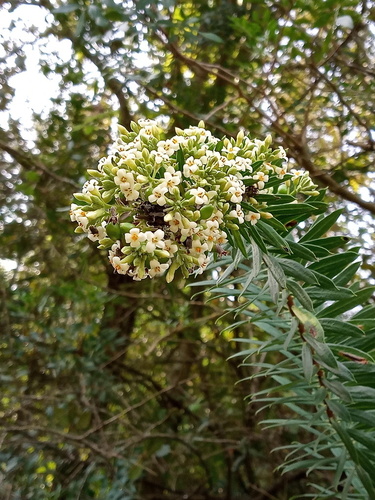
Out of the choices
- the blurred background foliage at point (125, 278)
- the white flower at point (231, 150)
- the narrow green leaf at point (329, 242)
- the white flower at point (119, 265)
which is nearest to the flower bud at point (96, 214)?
the white flower at point (119, 265)

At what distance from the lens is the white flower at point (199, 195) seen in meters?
1.01

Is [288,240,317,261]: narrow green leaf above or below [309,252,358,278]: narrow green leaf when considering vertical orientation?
above

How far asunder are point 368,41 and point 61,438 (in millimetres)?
3487

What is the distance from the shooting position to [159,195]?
3.30ft

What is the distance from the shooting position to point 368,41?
3.41 m

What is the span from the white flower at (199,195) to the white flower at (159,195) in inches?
2.5

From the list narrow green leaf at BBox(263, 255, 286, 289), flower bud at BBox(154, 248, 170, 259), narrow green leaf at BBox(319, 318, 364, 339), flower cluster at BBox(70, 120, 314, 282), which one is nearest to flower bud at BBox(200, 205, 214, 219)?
flower cluster at BBox(70, 120, 314, 282)

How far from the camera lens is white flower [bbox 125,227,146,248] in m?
1.01

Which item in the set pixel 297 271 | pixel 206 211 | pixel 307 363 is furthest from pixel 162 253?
pixel 307 363

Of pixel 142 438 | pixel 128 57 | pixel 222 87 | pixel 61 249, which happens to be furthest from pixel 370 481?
pixel 222 87

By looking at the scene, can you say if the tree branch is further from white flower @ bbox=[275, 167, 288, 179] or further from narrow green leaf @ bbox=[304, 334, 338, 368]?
narrow green leaf @ bbox=[304, 334, 338, 368]

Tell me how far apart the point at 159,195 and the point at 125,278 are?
301 centimetres

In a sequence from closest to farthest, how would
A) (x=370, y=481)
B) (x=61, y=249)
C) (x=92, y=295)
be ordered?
(x=370, y=481) < (x=92, y=295) < (x=61, y=249)

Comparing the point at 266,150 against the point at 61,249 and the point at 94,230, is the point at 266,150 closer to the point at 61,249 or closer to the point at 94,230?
the point at 94,230
